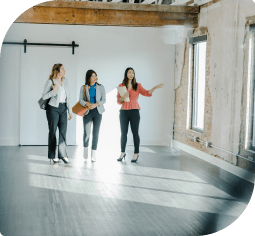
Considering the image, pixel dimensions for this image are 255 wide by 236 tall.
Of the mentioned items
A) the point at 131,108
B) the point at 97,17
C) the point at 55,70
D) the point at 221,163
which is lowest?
the point at 221,163

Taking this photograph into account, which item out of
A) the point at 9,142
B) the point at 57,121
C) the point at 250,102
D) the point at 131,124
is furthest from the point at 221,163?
the point at 9,142

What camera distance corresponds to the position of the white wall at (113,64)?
13.9 feet

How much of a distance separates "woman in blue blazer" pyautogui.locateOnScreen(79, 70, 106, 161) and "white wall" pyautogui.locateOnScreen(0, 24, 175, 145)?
0.05m

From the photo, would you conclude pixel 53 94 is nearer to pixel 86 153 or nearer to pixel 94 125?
pixel 94 125

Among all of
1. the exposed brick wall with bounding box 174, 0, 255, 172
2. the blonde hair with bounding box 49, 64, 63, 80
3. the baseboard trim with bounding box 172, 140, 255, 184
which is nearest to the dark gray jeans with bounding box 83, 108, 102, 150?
the blonde hair with bounding box 49, 64, 63, 80

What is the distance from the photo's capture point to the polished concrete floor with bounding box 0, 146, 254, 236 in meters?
4.03

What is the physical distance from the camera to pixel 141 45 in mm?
4414

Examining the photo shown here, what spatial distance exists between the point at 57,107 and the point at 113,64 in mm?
689

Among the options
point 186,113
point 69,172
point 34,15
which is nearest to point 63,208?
point 69,172

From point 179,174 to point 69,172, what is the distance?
113 centimetres

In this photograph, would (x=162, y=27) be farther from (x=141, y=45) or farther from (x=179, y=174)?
(x=179, y=174)

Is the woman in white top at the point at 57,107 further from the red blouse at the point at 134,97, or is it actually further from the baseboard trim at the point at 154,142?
the baseboard trim at the point at 154,142

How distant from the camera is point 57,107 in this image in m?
4.32

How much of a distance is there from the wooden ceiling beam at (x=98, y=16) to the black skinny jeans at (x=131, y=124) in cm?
87
